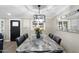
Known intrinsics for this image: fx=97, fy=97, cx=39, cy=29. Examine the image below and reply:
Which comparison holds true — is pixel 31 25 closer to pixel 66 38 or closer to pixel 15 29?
pixel 15 29

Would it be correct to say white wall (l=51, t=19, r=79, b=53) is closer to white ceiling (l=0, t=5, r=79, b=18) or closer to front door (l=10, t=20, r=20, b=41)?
white ceiling (l=0, t=5, r=79, b=18)

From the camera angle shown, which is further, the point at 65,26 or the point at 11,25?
the point at 65,26

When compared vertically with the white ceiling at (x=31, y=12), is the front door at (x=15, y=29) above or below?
below

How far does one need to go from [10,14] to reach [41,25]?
494mm

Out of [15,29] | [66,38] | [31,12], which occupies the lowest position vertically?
[66,38]

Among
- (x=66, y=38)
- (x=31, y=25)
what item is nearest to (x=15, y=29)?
(x=31, y=25)

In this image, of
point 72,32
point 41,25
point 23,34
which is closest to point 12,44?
point 23,34

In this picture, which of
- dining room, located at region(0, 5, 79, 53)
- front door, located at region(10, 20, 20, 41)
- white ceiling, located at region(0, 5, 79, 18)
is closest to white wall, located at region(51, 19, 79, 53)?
dining room, located at region(0, 5, 79, 53)

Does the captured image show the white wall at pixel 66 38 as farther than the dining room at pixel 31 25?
Yes

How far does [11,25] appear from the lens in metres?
1.26

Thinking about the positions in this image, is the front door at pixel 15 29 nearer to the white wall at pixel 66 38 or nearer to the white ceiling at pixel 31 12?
the white ceiling at pixel 31 12

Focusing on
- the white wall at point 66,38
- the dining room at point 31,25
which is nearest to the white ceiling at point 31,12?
the dining room at point 31,25

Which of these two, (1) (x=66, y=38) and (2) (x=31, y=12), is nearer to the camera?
(2) (x=31, y=12)
